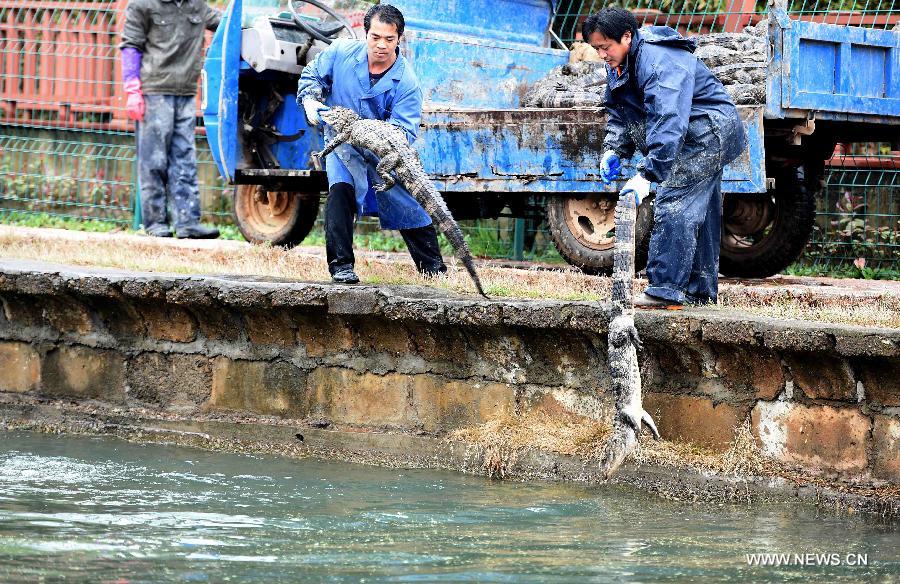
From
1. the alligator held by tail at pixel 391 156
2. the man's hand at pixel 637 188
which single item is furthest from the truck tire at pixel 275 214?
the man's hand at pixel 637 188

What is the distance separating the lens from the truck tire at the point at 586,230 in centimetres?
948

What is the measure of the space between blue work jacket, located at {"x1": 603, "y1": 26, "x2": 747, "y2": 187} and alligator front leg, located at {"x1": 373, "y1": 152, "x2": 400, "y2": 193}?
121cm

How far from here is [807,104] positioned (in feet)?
28.0

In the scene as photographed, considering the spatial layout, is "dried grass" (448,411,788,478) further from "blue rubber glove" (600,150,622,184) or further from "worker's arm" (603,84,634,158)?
"worker's arm" (603,84,634,158)

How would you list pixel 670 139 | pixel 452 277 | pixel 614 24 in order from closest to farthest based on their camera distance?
pixel 670 139
pixel 614 24
pixel 452 277

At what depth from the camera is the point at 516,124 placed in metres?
9.46

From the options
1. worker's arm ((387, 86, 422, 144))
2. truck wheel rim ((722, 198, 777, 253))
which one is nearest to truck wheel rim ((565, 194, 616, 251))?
truck wheel rim ((722, 198, 777, 253))

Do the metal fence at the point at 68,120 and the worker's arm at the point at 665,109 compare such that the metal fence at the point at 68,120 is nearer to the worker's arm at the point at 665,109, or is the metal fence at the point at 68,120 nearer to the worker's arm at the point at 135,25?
the worker's arm at the point at 135,25

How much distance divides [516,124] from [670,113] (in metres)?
3.15

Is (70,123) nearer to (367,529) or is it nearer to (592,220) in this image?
(592,220)

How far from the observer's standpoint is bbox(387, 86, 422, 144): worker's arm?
771 cm

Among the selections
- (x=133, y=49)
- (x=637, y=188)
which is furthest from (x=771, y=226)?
(x=133, y=49)

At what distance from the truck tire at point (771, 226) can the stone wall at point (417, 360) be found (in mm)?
3442

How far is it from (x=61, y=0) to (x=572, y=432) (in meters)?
10.9
